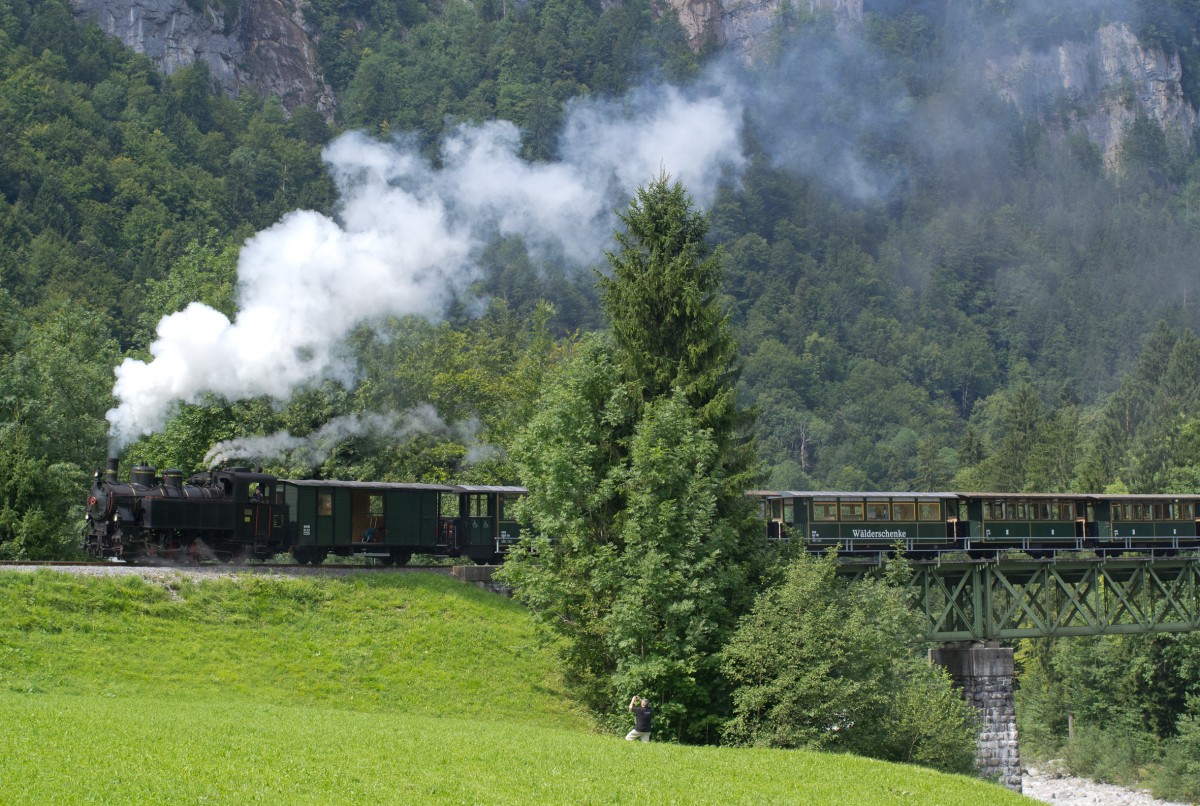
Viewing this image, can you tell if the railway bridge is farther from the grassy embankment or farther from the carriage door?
the grassy embankment

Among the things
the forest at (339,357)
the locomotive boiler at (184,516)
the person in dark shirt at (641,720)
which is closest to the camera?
the person in dark shirt at (641,720)

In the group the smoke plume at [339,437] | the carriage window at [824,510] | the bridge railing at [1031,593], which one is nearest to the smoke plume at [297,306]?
the smoke plume at [339,437]

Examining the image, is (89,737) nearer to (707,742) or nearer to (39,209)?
(707,742)

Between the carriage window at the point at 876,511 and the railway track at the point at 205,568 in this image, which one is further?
the carriage window at the point at 876,511

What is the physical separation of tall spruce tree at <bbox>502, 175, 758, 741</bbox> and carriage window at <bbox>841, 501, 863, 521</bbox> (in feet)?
64.5

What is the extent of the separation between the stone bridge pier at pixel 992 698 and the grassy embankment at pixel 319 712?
17748 millimetres

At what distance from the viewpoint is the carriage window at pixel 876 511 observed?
188 feet

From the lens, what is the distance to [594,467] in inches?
1495

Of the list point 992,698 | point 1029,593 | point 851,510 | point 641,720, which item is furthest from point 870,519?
point 641,720

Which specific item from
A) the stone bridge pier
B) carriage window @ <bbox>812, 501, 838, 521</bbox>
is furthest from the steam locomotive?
the stone bridge pier

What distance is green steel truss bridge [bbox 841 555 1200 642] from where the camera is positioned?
5012 centimetres

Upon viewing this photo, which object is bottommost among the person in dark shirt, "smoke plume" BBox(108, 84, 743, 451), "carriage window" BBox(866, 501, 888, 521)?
the person in dark shirt

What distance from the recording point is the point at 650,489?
3509 centimetres

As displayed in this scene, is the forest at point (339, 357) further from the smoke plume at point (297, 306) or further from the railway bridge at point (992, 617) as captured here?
the railway bridge at point (992, 617)
